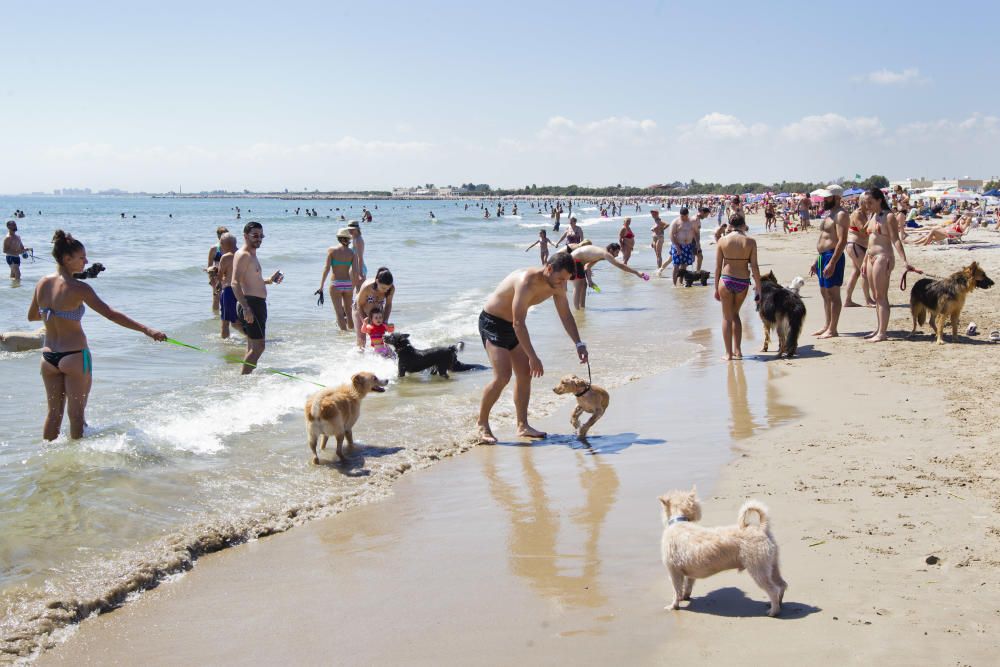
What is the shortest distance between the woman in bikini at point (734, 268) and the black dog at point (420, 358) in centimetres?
330

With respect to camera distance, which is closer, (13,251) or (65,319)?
(65,319)

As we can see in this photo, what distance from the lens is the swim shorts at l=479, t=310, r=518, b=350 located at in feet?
22.2

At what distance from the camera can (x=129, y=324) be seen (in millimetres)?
6402

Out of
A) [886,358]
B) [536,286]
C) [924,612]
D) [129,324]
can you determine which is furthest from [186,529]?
[886,358]

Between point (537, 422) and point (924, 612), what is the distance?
445 cm

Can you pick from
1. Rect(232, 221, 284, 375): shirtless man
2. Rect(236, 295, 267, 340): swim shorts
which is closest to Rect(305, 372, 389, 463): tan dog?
Rect(232, 221, 284, 375): shirtless man

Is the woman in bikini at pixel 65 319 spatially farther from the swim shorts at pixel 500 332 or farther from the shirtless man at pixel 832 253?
the shirtless man at pixel 832 253

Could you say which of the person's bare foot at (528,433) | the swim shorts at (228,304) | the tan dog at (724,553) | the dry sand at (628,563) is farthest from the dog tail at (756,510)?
the swim shorts at (228,304)

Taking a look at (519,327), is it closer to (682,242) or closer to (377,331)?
(377,331)

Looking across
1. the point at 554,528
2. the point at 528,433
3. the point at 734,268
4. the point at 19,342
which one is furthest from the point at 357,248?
the point at 554,528

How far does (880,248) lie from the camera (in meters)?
10.1

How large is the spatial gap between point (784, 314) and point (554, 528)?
588 cm

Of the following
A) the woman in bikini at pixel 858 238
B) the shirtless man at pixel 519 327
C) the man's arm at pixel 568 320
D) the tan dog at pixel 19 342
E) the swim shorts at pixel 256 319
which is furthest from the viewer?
the tan dog at pixel 19 342

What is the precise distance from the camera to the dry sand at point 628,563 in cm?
342
